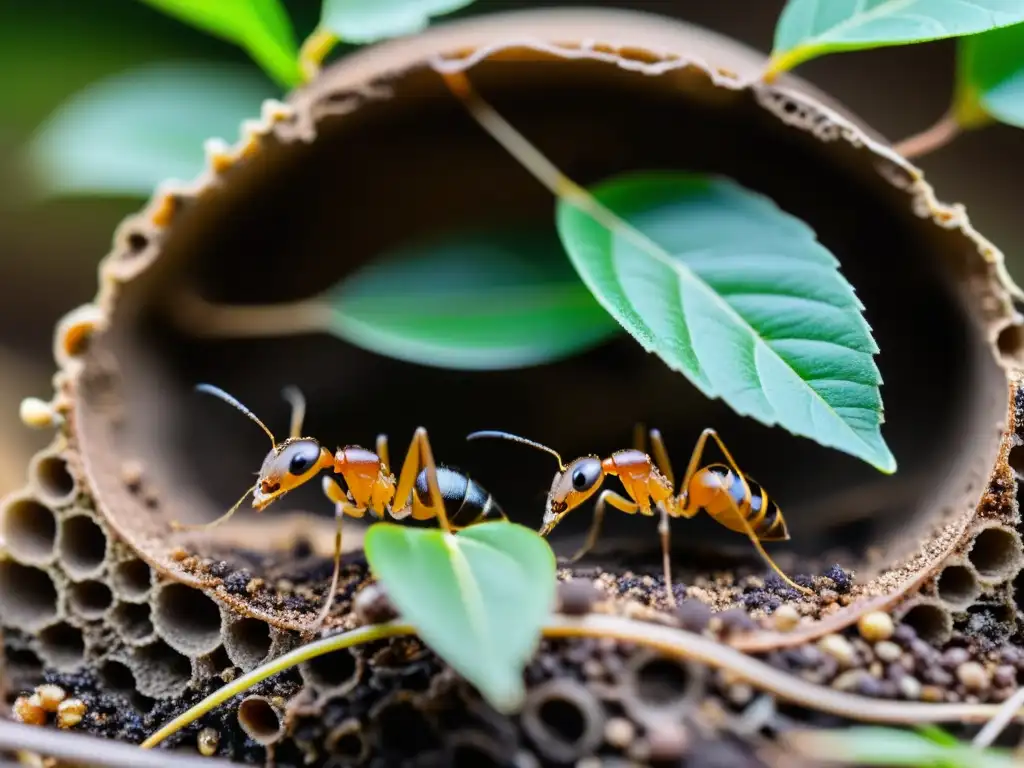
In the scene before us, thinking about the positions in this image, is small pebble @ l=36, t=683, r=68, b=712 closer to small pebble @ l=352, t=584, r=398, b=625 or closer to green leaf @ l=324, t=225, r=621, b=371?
small pebble @ l=352, t=584, r=398, b=625

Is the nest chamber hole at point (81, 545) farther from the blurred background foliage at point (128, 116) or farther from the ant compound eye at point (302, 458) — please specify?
the blurred background foliage at point (128, 116)

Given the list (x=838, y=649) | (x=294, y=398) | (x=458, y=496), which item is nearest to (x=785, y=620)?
(x=838, y=649)

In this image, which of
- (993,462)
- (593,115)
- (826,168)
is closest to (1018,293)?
(993,462)

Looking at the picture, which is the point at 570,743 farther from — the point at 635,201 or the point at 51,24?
the point at 51,24

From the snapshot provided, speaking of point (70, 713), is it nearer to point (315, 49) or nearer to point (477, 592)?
point (477, 592)

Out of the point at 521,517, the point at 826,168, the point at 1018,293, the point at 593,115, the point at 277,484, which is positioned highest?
the point at 593,115

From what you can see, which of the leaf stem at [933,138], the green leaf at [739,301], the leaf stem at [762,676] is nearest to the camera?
the leaf stem at [762,676]

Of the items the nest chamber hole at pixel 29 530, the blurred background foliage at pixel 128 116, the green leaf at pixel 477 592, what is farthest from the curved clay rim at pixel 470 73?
the blurred background foliage at pixel 128 116
